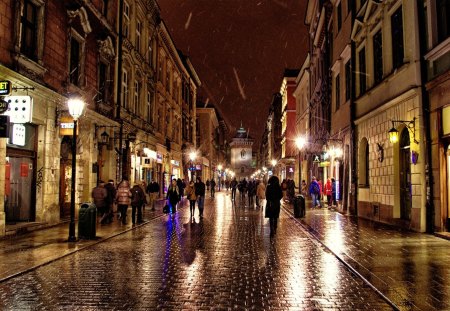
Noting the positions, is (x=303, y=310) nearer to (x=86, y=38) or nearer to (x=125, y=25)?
(x=86, y=38)

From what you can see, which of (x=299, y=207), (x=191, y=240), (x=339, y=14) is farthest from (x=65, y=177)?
(x=339, y=14)

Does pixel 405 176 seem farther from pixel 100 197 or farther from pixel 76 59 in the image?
pixel 76 59

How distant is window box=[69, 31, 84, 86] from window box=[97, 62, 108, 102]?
248 cm

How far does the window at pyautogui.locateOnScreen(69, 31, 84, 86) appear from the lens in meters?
19.6

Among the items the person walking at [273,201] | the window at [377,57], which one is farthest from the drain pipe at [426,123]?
the person walking at [273,201]

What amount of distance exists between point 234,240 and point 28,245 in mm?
5613

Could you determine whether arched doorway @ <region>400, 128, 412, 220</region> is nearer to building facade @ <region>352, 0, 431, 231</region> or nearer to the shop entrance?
building facade @ <region>352, 0, 431, 231</region>

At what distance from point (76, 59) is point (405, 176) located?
14.4 metres

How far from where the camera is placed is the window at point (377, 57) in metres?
19.2

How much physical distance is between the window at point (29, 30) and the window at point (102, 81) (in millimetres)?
6687

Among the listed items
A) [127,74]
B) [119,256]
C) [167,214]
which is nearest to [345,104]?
[167,214]

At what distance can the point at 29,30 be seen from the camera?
15.9m

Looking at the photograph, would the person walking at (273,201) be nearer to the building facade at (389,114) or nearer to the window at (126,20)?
the building facade at (389,114)

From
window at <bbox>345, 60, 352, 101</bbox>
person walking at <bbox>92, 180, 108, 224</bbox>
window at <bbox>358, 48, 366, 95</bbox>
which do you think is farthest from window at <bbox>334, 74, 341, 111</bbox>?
person walking at <bbox>92, 180, 108, 224</bbox>
